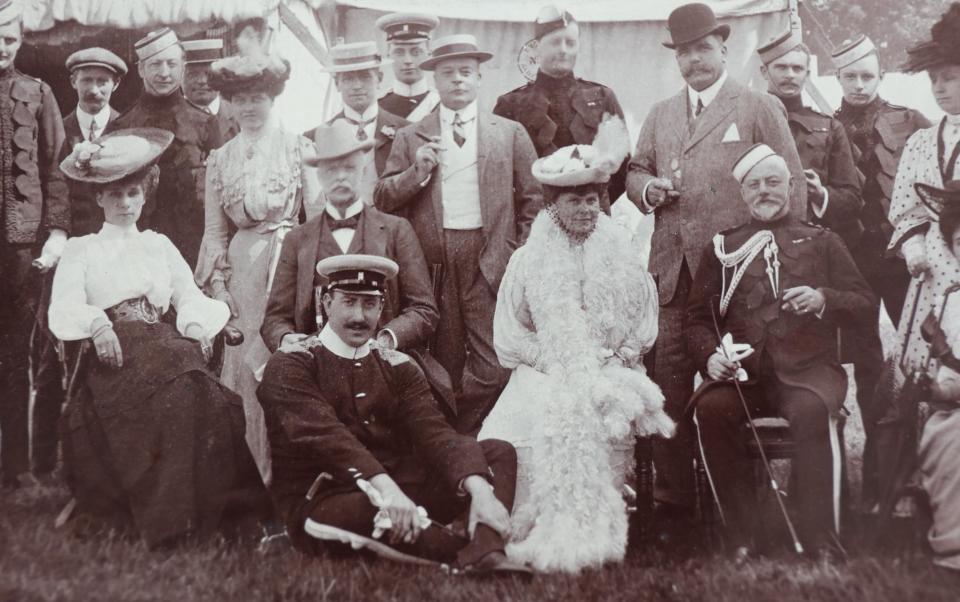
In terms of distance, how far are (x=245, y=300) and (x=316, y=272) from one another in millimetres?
545

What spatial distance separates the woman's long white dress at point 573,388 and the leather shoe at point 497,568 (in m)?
0.10

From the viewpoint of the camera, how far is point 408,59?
5.33 m

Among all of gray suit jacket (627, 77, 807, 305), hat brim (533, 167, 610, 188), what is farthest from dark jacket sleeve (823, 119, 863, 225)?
hat brim (533, 167, 610, 188)

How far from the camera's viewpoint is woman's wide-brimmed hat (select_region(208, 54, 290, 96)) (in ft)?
17.4

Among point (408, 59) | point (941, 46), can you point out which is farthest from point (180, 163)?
point (941, 46)

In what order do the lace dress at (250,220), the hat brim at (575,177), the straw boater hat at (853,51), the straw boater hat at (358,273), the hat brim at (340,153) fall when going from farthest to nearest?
the straw boater hat at (853,51) < the lace dress at (250,220) < the hat brim at (340,153) < the hat brim at (575,177) < the straw boater hat at (358,273)

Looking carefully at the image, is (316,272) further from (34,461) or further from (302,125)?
(34,461)

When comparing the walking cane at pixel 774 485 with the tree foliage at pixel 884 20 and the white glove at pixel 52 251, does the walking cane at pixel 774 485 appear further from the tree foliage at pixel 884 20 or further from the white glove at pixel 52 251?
the white glove at pixel 52 251

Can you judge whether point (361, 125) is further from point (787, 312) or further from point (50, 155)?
point (787, 312)

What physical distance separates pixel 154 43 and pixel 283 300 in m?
1.62

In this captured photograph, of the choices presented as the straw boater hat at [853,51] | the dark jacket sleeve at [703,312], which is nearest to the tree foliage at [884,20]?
the straw boater hat at [853,51]

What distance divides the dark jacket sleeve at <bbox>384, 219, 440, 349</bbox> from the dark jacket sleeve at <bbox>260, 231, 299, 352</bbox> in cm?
46

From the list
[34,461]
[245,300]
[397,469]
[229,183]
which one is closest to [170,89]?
[229,183]

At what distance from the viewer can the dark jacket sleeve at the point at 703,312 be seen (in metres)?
4.69
